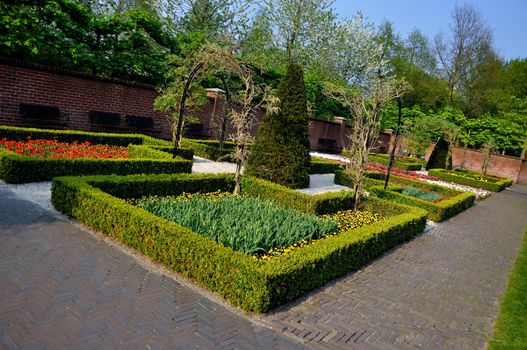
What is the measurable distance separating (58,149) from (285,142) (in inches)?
258

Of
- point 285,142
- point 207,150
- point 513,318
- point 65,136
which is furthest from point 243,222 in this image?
point 207,150

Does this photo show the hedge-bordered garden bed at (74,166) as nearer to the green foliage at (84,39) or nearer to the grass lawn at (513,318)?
the green foliage at (84,39)

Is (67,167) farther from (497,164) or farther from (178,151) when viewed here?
(497,164)

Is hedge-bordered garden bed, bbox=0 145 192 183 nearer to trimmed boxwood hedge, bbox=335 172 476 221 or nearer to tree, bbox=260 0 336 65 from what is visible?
trimmed boxwood hedge, bbox=335 172 476 221

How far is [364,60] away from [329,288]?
3271 cm

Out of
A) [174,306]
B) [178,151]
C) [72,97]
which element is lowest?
[174,306]

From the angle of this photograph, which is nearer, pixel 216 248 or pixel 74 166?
pixel 216 248

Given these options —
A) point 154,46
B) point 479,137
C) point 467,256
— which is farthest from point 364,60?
point 467,256

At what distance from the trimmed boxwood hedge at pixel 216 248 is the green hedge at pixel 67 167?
154 cm

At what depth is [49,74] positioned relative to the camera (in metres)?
14.0

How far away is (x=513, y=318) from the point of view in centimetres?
518

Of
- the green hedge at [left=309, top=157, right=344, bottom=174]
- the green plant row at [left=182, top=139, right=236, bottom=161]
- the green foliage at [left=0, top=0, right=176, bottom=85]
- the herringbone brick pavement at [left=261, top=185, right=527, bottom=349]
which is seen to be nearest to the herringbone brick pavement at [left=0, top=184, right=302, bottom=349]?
the herringbone brick pavement at [left=261, top=185, right=527, bottom=349]

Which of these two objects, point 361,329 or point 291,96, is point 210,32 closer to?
point 291,96

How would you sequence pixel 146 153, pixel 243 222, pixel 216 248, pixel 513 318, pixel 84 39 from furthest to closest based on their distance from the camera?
pixel 84 39, pixel 146 153, pixel 243 222, pixel 513 318, pixel 216 248
